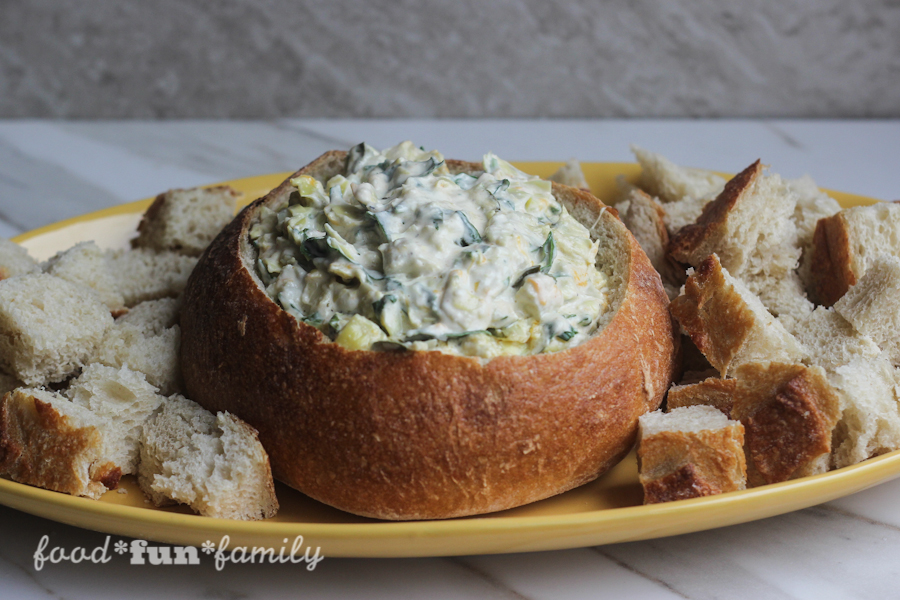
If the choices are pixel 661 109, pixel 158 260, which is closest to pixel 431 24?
pixel 661 109

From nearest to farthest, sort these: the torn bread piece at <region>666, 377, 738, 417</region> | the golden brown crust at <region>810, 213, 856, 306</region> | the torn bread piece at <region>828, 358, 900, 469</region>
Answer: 1. the torn bread piece at <region>828, 358, 900, 469</region>
2. the torn bread piece at <region>666, 377, 738, 417</region>
3. the golden brown crust at <region>810, 213, 856, 306</region>

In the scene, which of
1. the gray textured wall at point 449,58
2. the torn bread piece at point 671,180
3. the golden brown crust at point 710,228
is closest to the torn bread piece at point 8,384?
the golden brown crust at point 710,228

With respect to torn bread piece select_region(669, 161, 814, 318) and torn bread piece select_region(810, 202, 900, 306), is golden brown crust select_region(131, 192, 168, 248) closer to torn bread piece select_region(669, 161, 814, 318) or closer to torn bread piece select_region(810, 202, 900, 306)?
torn bread piece select_region(669, 161, 814, 318)

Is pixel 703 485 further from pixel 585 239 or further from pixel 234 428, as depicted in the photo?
pixel 234 428

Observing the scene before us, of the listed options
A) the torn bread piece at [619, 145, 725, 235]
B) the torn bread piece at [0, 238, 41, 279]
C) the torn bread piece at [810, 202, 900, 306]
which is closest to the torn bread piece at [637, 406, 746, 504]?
the torn bread piece at [810, 202, 900, 306]

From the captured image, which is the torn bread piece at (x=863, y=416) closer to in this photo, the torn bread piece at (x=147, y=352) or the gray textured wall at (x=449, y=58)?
the torn bread piece at (x=147, y=352)
